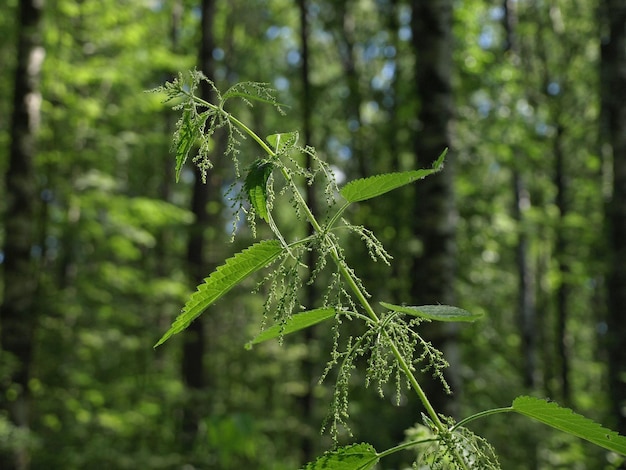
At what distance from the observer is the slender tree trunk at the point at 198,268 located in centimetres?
914

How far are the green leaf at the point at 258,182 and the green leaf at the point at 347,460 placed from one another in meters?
0.36

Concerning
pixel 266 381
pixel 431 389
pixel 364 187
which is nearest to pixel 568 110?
pixel 266 381

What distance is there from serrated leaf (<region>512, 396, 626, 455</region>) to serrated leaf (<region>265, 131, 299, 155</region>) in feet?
1.71

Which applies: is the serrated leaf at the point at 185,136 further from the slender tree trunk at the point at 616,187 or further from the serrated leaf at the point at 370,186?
the slender tree trunk at the point at 616,187

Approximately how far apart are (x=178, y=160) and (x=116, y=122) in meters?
9.01

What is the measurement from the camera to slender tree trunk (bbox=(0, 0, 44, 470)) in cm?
603

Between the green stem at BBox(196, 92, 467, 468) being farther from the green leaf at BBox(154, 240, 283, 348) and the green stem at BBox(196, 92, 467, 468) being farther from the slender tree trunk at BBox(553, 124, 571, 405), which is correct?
the slender tree trunk at BBox(553, 124, 571, 405)

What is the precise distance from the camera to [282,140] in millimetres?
1102

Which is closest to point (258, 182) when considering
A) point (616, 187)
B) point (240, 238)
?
point (616, 187)

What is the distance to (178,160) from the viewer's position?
3.46 ft

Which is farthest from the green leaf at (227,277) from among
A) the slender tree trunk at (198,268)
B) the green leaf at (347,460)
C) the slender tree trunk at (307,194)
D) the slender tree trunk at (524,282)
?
the slender tree trunk at (524,282)

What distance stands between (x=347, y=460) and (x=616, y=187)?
7844 millimetres

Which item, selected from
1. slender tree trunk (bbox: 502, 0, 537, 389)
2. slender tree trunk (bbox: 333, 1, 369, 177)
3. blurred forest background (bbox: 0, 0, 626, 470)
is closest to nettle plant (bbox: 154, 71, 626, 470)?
blurred forest background (bbox: 0, 0, 626, 470)

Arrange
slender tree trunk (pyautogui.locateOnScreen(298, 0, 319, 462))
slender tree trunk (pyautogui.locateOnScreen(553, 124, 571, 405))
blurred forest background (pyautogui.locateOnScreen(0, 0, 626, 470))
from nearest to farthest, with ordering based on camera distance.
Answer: blurred forest background (pyautogui.locateOnScreen(0, 0, 626, 470))
slender tree trunk (pyautogui.locateOnScreen(298, 0, 319, 462))
slender tree trunk (pyautogui.locateOnScreen(553, 124, 571, 405))
